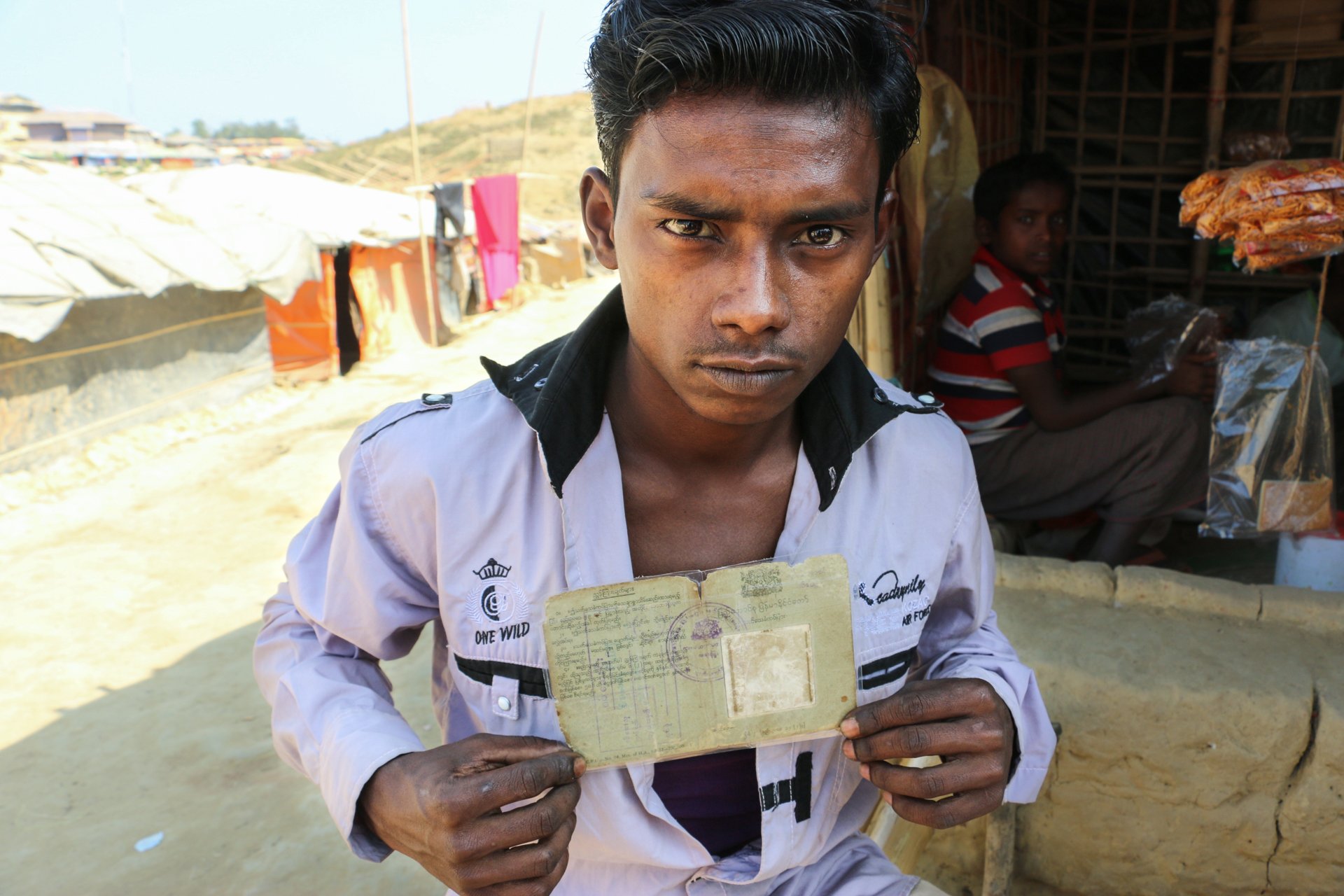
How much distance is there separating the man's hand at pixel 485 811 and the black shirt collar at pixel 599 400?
0.34 meters

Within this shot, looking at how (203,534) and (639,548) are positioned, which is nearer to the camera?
(639,548)

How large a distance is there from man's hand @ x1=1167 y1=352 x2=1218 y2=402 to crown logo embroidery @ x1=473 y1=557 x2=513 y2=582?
247cm

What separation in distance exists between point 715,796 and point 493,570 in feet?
1.46

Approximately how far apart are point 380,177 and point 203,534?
75.0 ft

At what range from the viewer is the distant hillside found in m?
28.4

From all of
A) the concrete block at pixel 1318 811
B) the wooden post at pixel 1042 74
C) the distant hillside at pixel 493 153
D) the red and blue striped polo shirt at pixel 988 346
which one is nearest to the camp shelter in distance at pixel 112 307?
the red and blue striped polo shirt at pixel 988 346

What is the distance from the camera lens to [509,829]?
101 centimetres

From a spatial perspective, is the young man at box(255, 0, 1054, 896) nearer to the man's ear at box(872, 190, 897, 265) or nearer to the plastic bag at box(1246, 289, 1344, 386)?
the man's ear at box(872, 190, 897, 265)

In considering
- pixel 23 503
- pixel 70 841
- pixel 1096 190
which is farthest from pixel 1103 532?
pixel 23 503

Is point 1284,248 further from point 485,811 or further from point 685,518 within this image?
point 485,811

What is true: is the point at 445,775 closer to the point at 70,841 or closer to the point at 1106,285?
the point at 70,841

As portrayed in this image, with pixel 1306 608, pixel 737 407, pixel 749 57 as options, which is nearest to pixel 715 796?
pixel 737 407

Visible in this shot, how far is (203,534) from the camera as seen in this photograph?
19.7 feet

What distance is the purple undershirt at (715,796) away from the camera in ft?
4.18
